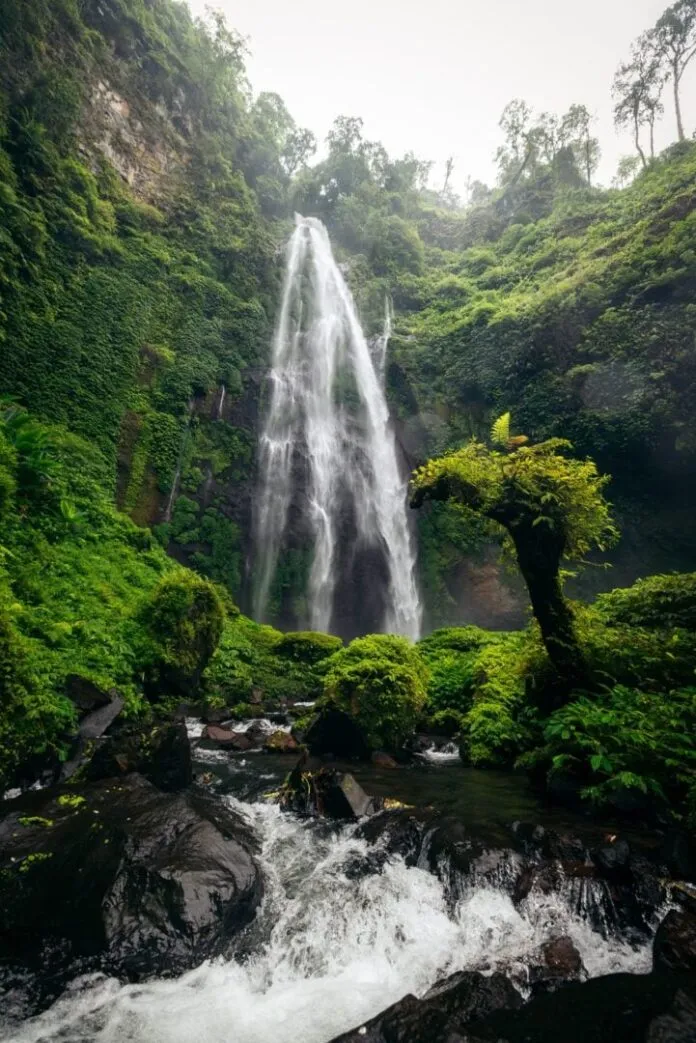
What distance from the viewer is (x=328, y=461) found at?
21891mm

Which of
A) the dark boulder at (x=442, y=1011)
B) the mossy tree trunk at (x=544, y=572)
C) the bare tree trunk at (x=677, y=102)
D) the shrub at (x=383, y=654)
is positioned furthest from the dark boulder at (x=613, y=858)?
the bare tree trunk at (x=677, y=102)

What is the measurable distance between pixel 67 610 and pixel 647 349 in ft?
70.2

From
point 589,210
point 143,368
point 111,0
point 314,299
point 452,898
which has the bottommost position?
point 452,898

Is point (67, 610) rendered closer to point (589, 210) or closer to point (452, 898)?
point (452, 898)

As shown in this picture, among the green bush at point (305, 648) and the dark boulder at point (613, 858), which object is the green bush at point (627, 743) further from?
the green bush at point (305, 648)

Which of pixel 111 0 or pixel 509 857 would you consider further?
pixel 111 0

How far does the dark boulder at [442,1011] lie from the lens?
276 centimetres

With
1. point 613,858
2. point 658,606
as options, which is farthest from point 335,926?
point 658,606

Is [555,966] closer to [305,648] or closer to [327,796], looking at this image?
[327,796]

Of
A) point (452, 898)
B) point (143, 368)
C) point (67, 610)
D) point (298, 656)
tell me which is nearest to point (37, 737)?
point (67, 610)

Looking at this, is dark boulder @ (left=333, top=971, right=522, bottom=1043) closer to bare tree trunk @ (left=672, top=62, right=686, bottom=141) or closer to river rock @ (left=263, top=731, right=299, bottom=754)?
river rock @ (left=263, top=731, right=299, bottom=754)

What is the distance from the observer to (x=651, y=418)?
18.3 m

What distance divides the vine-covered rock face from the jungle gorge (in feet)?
0.09

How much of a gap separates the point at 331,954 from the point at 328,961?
2.3 inches
